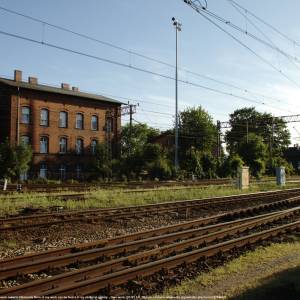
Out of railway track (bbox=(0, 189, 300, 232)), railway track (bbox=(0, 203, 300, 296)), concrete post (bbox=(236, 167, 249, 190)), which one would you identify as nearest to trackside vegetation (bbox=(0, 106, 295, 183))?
concrete post (bbox=(236, 167, 249, 190))

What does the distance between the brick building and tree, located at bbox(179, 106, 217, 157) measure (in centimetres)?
2497

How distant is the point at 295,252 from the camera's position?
1009cm

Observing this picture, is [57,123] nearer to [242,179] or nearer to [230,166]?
[230,166]

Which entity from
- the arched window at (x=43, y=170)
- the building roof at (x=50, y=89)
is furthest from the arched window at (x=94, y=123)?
the arched window at (x=43, y=170)

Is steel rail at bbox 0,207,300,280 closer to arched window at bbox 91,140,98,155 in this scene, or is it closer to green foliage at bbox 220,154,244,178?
green foliage at bbox 220,154,244,178

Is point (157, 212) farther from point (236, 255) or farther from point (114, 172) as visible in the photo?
point (114, 172)

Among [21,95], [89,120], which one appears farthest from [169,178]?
[21,95]

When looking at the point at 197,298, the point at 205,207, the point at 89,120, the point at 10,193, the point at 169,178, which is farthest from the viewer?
the point at 89,120

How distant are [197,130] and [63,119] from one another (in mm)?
35824

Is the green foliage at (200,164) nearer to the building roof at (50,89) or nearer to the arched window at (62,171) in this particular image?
the building roof at (50,89)

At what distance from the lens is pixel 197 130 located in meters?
82.7

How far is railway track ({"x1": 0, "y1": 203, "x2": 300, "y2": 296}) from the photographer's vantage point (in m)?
6.67

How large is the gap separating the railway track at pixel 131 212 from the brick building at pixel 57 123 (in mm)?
30326

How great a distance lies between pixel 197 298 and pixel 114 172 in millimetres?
41581
